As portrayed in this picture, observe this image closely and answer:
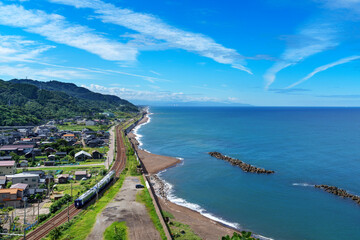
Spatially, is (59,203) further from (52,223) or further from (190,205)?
(190,205)

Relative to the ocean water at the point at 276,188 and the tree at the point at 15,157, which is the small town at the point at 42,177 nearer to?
the tree at the point at 15,157

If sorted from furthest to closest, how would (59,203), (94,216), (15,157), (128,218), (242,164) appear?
(15,157), (242,164), (59,203), (94,216), (128,218)

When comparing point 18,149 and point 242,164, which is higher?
point 242,164

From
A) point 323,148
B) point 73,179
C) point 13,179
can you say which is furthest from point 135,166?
point 323,148

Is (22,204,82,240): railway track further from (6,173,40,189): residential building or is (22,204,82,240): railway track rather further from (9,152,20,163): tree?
(9,152,20,163): tree

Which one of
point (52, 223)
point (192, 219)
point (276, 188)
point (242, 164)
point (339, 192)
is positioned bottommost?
point (192, 219)

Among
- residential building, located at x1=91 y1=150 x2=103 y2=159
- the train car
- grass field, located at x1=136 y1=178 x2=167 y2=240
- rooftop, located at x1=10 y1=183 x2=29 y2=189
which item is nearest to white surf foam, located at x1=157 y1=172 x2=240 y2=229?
grass field, located at x1=136 y1=178 x2=167 y2=240

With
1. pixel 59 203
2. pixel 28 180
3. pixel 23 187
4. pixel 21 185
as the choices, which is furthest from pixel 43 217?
pixel 28 180

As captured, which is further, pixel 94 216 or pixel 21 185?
pixel 21 185

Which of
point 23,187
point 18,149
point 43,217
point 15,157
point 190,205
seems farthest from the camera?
point 18,149
